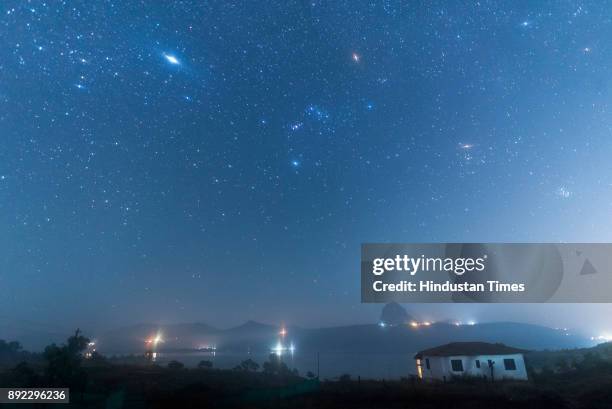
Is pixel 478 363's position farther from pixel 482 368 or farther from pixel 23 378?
pixel 23 378

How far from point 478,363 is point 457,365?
1.82m

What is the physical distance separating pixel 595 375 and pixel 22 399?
41485mm

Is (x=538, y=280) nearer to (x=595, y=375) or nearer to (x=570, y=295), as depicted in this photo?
(x=570, y=295)

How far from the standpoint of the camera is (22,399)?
1859cm

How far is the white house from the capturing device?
107 ft

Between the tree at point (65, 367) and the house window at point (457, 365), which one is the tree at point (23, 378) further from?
the house window at point (457, 365)

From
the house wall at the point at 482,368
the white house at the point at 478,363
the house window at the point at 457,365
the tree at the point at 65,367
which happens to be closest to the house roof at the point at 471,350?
the white house at the point at 478,363

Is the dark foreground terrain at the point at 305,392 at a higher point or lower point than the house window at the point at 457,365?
lower

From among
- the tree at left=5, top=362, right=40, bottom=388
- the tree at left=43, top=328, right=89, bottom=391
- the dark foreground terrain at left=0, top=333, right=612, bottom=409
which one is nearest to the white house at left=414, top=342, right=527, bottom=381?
the dark foreground terrain at left=0, top=333, right=612, bottom=409

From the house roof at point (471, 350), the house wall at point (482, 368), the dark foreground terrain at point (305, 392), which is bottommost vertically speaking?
the dark foreground terrain at point (305, 392)

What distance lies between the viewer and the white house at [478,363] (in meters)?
32.5

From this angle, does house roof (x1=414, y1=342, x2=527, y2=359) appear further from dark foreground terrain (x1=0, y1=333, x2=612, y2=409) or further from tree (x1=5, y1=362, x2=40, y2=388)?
tree (x1=5, y1=362, x2=40, y2=388)

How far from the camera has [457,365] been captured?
1313 inches

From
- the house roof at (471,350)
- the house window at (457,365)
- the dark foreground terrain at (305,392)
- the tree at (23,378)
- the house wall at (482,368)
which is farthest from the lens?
the house roof at (471,350)
